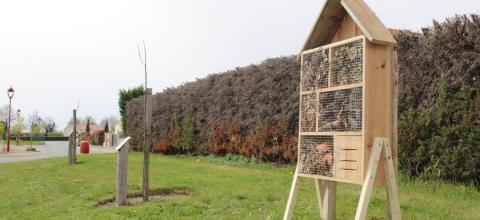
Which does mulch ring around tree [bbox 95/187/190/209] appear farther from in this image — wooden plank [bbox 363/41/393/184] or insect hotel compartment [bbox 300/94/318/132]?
wooden plank [bbox 363/41/393/184]

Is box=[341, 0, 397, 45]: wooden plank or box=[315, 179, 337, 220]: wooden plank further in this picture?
box=[315, 179, 337, 220]: wooden plank

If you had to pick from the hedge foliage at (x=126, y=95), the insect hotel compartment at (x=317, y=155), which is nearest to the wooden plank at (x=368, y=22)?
the insect hotel compartment at (x=317, y=155)

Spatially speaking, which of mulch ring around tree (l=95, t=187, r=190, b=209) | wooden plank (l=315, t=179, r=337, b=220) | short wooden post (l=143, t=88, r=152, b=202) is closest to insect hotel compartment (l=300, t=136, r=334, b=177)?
Result: wooden plank (l=315, t=179, r=337, b=220)

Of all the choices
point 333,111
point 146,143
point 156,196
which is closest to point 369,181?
point 333,111

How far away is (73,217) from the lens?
20.0ft

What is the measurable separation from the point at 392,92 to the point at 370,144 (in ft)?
1.89

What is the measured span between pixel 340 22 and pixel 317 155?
1459mm

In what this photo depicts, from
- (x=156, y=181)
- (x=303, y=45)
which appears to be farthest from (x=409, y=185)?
(x=156, y=181)

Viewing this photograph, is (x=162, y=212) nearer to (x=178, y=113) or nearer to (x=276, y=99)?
(x=276, y=99)

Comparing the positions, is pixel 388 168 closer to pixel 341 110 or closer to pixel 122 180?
pixel 341 110

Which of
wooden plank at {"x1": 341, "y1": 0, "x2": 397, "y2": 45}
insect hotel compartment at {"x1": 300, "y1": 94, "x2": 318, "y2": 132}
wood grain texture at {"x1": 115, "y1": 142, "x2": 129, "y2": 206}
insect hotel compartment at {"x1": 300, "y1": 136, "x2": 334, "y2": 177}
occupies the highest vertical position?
wooden plank at {"x1": 341, "y1": 0, "x2": 397, "y2": 45}

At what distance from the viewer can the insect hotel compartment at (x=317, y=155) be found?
446 cm

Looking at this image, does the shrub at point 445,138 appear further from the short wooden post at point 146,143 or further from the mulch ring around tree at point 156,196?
the short wooden post at point 146,143

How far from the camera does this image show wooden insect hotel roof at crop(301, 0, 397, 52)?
417cm
